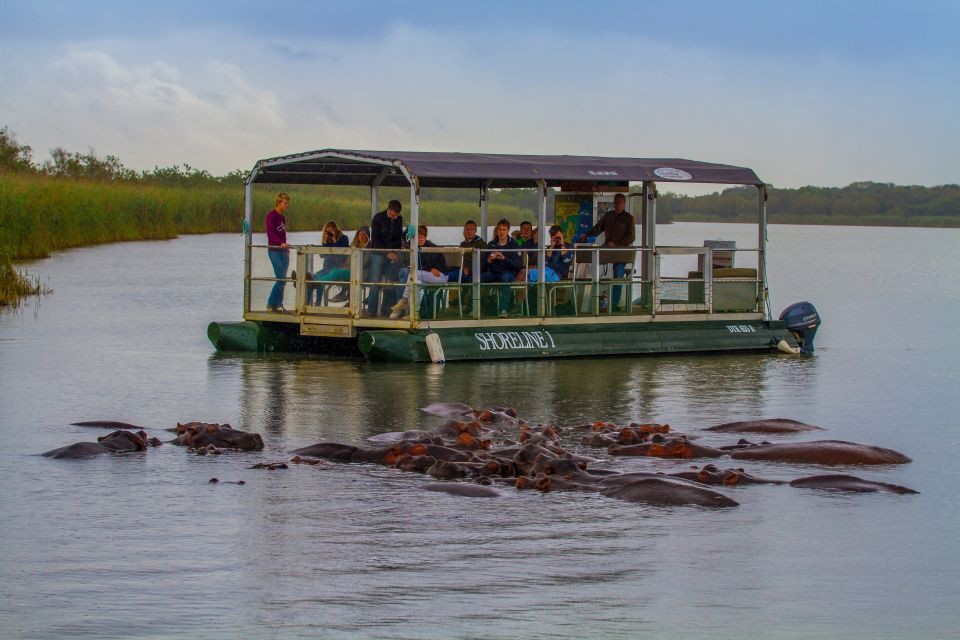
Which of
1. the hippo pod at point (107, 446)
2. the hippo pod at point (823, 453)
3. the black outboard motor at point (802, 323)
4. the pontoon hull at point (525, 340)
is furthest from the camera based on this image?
the black outboard motor at point (802, 323)

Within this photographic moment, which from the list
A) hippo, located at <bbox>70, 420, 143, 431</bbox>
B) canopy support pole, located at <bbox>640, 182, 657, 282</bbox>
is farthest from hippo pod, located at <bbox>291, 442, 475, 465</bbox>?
canopy support pole, located at <bbox>640, 182, 657, 282</bbox>

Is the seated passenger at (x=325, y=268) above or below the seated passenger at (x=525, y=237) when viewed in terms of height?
below

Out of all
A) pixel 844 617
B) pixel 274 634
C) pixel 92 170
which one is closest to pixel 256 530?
pixel 274 634

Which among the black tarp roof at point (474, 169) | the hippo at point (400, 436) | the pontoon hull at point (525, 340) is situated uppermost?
the black tarp roof at point (474, 169)

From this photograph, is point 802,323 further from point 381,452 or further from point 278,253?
point 381,452

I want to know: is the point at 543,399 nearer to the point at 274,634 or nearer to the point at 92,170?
the point at 274,634

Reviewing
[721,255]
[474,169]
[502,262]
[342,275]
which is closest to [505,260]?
[502,262]

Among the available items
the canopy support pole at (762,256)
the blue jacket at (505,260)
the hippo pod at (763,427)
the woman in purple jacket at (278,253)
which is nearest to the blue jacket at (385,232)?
the blue jacket at (505,260)

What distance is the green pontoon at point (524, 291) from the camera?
22969mm

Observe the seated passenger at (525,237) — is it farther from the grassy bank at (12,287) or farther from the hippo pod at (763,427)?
the grassy bank at (12,287)

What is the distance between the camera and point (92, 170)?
8069 cm

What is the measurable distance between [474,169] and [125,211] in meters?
44.0

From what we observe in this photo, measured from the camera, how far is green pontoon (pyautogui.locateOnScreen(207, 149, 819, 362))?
904 inches

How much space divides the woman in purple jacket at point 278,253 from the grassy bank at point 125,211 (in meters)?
14.3
